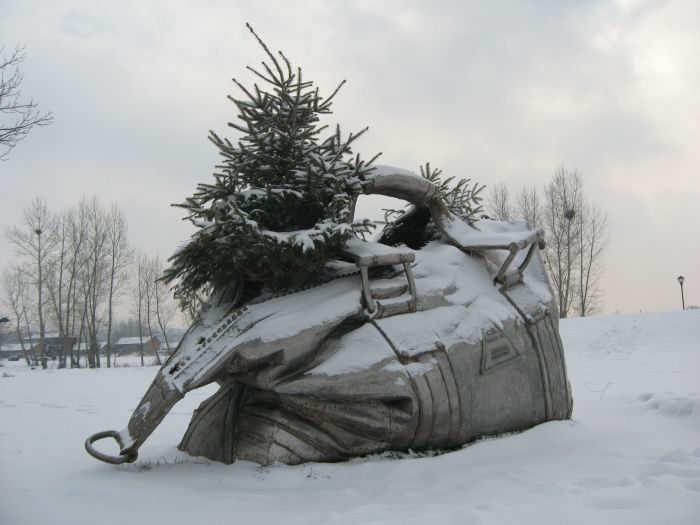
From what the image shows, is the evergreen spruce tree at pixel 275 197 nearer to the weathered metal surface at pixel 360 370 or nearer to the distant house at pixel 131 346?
the weathered metal surface at pixel 360 370

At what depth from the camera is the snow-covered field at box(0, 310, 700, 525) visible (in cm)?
277

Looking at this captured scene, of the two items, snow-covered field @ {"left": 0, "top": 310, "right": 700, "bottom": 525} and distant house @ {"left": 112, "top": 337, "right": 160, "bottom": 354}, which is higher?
snow-covered field @ {"left": 0, "top": 310, "right": 700, "bottom": 525}

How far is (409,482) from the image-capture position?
3.44 m

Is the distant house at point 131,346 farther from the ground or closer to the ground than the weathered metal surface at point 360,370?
closer to the ground

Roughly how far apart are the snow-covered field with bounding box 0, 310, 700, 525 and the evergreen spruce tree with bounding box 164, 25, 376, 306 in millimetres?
1401

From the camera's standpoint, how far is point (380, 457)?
387 centimetres

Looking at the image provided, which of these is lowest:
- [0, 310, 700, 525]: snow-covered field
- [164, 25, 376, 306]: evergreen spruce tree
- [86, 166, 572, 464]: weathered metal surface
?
[0, 310, 700, 525]: snow-covered field

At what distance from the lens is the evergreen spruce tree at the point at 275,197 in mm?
4004

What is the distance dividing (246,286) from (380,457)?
65.7 inches


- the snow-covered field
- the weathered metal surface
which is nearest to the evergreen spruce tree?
the weathered metal surface

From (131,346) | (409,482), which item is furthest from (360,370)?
(131,346)

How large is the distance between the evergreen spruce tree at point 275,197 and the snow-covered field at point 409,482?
140 centimetres

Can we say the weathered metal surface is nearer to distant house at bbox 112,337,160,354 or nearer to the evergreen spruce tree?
the evergreen spruce tree

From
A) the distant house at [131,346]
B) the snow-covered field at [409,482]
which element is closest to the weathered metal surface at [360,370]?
the snow-covered field at [409,482]
